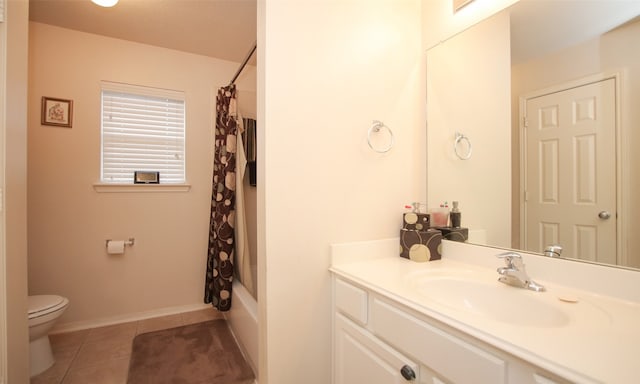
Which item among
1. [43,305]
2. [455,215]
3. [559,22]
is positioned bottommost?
[43,305]

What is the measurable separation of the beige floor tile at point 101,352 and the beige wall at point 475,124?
2317mm

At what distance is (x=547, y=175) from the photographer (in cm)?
111

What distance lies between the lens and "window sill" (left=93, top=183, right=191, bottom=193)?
230 centimetres

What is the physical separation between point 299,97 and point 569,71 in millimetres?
1070

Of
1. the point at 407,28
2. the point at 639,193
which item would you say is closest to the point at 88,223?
the point at 407,28

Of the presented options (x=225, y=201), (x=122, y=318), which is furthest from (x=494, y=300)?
(x=122, y=318)

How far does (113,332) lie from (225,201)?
1.38m

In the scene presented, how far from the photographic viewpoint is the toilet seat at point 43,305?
167 cm

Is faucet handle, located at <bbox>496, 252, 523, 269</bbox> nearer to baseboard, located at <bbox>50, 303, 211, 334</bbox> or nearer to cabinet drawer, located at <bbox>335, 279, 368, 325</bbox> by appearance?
cabinet drawer, located at <bbox>335, 279, 368, 325</bbox>

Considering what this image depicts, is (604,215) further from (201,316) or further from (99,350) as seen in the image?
(99,350)

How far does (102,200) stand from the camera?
2309 millimetres

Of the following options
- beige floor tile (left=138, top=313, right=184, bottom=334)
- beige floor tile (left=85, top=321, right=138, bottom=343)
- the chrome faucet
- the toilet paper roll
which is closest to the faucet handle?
the chrome faucet

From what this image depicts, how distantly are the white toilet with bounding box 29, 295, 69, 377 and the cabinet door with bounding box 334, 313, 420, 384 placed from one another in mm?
1817

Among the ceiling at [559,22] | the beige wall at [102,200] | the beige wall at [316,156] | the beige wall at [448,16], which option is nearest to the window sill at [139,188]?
the beige wall at [102,200]
